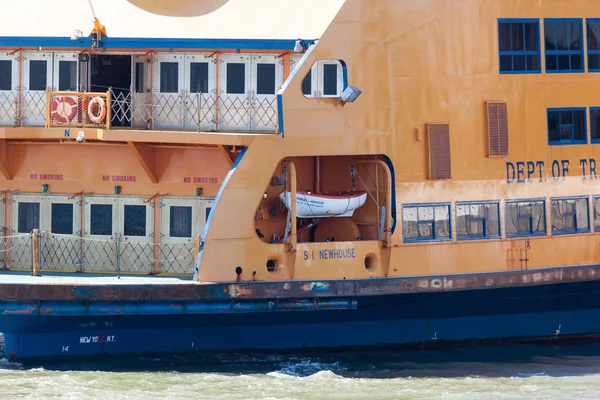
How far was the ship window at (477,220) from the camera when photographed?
65.3 ft

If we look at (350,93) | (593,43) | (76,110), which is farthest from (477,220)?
(76,110)

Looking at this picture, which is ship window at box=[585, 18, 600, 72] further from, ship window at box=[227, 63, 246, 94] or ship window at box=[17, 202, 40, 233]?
ship window at box=[17, 202, 40, 233]

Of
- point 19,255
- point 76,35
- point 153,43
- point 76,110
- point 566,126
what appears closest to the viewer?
point 153,43

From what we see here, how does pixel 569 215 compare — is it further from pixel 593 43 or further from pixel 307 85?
pixel 307 85

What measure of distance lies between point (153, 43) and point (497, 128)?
19.5 feet

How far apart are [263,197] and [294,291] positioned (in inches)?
63.2

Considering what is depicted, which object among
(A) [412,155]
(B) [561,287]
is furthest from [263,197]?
(B) [561,287]

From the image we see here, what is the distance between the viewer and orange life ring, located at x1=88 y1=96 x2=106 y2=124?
766 inches

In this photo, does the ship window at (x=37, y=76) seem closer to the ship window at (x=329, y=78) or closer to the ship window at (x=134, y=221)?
the ship window at (x=134, y=221)

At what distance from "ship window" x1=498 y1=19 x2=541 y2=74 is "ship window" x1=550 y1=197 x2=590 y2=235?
2372 mm

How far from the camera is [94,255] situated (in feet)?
65.4

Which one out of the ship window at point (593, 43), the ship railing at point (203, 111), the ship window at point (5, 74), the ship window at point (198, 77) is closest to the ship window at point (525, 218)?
the ship window at point (593, 43)

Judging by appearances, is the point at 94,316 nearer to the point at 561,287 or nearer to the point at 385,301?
the point at 385,301

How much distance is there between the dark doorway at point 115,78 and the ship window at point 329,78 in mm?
3393
